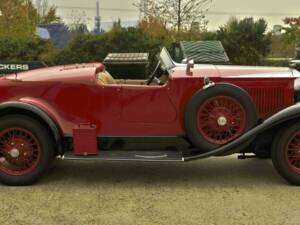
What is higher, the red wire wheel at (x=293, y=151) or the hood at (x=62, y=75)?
the hood at (x=62, y=75)

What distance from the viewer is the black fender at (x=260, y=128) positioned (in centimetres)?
501

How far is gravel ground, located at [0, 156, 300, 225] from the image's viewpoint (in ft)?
14.1

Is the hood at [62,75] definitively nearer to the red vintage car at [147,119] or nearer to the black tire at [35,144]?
the red vintage car at [147,119]

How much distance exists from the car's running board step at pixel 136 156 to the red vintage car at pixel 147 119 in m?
0.01

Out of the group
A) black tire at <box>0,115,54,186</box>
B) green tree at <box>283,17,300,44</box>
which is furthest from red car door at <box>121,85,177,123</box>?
green tree at <box>283,17,300,44</box>

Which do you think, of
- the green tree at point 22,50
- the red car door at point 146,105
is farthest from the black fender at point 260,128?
the green tree at point 22,50

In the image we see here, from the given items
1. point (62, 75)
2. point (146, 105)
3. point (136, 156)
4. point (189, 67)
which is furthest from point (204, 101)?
point (62, 75)

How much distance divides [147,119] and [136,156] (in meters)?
0.41

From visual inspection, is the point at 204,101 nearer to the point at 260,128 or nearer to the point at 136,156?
the point at 260,128

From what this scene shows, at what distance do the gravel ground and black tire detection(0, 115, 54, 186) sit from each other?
10cm

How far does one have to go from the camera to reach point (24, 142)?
516 centimetres

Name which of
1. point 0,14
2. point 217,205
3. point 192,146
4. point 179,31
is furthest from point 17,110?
point 0,14

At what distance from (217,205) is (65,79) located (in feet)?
6.62

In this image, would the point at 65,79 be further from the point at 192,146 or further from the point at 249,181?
the point at 249,181
